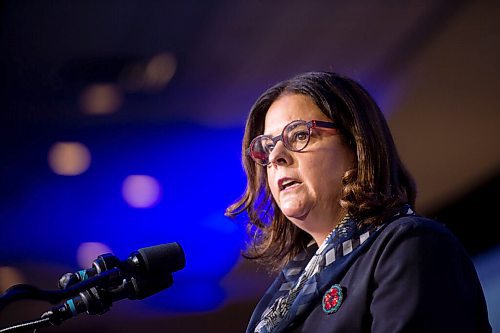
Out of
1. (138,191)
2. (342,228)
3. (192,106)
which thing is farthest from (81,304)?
(192,106)

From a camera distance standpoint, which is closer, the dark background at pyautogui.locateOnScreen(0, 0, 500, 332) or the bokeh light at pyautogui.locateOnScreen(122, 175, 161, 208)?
the dark background at pyautogui.locateOnScreen(0, 0, 500, 332)

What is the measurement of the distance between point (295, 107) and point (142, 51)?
1.14 meters

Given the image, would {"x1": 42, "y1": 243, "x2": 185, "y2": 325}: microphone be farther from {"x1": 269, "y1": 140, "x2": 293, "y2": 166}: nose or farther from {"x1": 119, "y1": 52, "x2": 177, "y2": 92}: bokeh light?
{"x1": 119, "y1": 52, "x2": 177, "y2": 92}: bokeh light

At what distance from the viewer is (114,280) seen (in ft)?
3.65

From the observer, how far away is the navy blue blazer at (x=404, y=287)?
1216 mm

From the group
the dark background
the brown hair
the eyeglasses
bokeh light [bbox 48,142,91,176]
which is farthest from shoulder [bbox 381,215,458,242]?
bokeh light [bbox 48,142,91,176]

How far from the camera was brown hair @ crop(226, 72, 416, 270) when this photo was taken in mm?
1551

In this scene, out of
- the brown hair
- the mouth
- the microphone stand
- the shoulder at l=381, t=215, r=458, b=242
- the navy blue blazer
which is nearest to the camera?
the microphone stand

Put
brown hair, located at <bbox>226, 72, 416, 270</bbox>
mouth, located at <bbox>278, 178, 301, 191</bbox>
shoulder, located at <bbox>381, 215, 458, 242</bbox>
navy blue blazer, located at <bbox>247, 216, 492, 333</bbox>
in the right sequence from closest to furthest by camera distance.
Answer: navy blue blazer, located at <bbox>247, 216, 492, 333</bbox>, shoulder, located at <bbox>381, 215, 458, 242</bbox>, brown hair, located at <bbox>226, 72, 416, 270</bbox>, mouth, located at <bbox>278, 178, 301, 191</bbox>

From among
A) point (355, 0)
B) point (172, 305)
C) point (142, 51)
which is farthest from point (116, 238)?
point (355, 0)

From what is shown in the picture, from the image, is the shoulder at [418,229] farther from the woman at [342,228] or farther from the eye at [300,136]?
→ the eye at [300,136]

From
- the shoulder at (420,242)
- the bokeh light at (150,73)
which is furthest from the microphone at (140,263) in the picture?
the bokeh light at (150,73)

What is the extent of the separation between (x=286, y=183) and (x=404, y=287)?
54 cm

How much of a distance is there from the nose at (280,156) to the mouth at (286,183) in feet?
0.17
